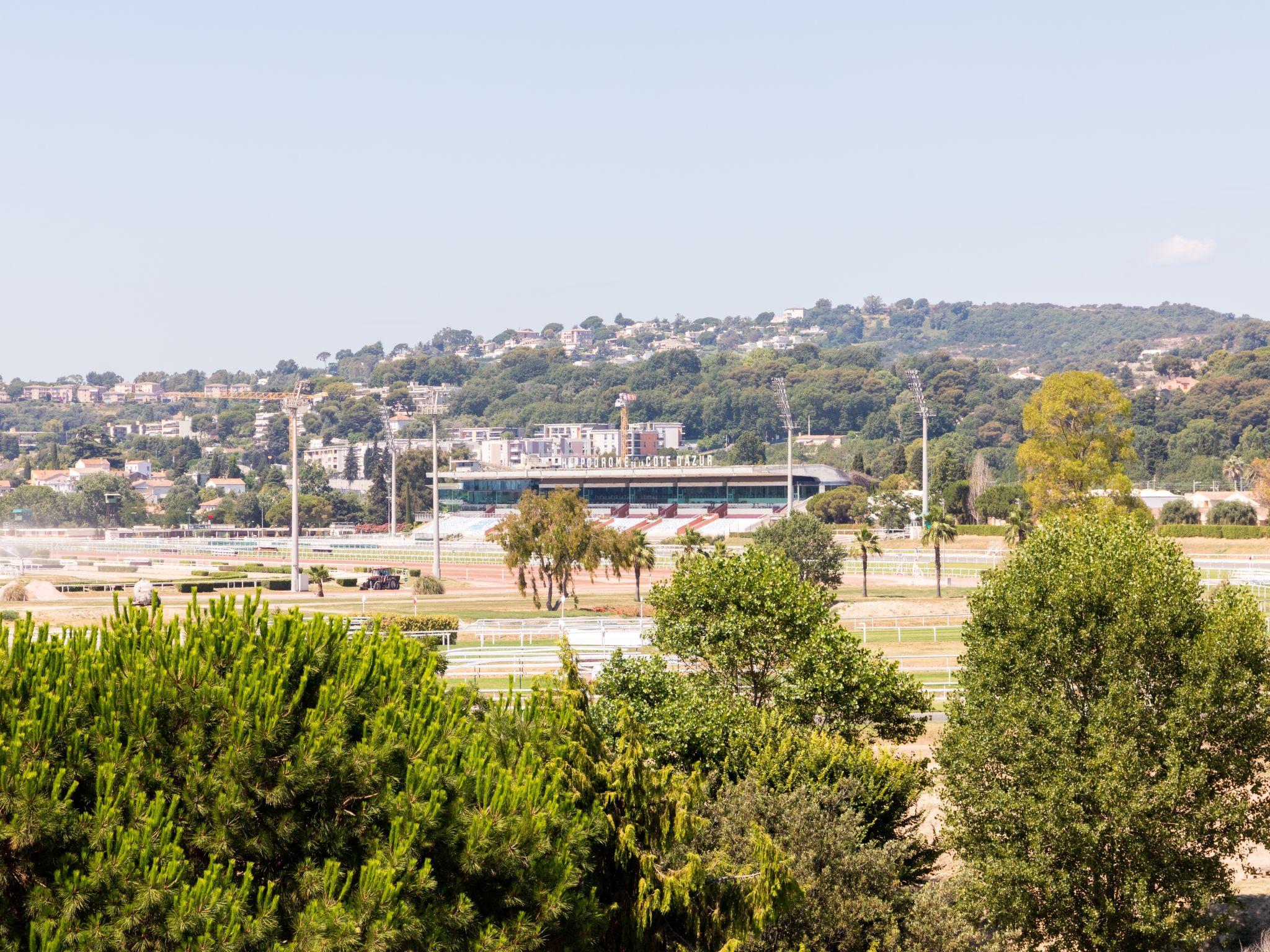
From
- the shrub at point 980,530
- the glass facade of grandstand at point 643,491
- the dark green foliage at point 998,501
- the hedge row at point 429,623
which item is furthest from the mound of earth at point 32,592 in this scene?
the glass facade of grandstand at point 643,491

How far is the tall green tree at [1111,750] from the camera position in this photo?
19406 mm

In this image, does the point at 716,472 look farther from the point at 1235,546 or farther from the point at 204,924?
the point at 204,924

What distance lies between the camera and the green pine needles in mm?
12500

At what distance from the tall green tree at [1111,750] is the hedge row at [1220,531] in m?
74.6

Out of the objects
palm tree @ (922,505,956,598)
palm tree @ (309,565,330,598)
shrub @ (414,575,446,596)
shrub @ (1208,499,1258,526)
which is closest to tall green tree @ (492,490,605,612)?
shrub @ (414,575,446,596)

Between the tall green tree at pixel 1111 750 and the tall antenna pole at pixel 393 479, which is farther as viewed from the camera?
the tall antenna pole at pixel 393 479

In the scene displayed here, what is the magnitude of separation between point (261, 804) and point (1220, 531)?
91278mm

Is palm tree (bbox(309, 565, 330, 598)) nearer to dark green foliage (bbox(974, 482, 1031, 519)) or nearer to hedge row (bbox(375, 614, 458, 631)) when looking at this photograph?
hedge row (bbox(375, 614, 458, 631))

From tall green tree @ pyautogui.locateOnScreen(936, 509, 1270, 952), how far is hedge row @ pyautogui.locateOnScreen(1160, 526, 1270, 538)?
74559mm

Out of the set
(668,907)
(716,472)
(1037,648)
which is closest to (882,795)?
(1037,648)

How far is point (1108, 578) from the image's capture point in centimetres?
2122

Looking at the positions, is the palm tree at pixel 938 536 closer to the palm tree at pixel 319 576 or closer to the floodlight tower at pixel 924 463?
the floodlight tower at pixel 924 463

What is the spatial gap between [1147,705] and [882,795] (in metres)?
4.16

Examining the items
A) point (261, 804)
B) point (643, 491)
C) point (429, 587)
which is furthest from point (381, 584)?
point (643, 491)
